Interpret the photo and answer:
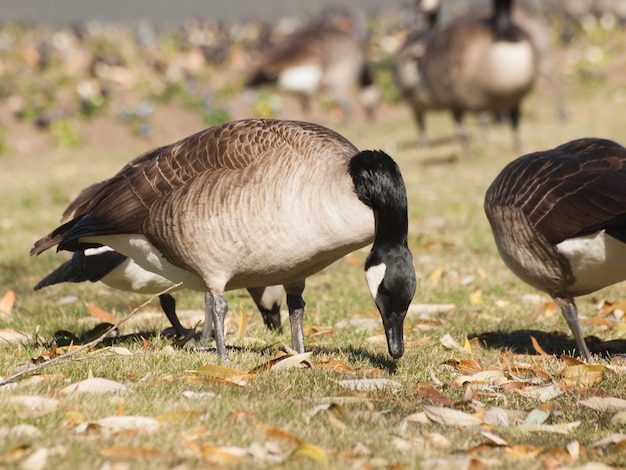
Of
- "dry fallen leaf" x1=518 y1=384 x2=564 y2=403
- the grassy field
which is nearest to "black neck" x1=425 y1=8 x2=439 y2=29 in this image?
the grassy field

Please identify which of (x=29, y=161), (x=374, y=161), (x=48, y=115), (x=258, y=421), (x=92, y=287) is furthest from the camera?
(x=48, y=115)

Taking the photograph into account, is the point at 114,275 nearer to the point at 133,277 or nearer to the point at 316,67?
the point at 133,277

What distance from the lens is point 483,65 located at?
12.3 metres

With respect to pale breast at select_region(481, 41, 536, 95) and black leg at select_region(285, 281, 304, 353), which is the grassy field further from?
pale breast at select_region(481, 41, 536, 95)

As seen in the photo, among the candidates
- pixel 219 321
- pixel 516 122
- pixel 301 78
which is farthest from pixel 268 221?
pixel 301 78

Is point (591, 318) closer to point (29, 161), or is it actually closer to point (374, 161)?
point (374, 161)

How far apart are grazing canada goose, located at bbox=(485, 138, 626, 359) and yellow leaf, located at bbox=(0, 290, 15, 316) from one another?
3433mm

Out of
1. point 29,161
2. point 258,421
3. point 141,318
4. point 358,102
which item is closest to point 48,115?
point 29,161

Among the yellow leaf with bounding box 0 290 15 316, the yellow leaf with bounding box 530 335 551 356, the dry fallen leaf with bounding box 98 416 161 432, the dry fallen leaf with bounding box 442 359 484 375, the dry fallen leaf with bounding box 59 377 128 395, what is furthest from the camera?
the yellow leaf with bounding box 0 290 15 316

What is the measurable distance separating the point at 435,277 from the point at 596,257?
2.78 m

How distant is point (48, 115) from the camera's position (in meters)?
16.9

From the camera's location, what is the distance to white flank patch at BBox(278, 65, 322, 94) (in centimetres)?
1688

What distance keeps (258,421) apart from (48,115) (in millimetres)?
14466

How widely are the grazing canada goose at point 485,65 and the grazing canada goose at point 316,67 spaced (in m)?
4.06
